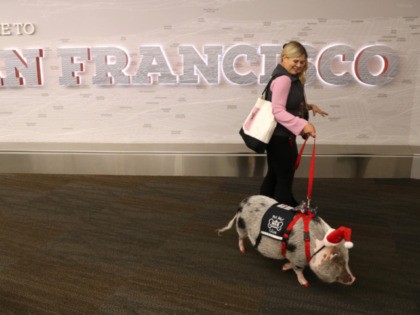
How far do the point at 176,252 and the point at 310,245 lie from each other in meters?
1.02

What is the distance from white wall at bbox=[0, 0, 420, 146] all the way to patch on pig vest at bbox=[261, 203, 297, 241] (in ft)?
6.93

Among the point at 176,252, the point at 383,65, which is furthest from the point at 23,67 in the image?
the point at 383,65

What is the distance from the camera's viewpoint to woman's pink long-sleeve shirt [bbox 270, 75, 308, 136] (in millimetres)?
2461

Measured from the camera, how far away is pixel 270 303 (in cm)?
221

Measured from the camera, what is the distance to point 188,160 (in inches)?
173

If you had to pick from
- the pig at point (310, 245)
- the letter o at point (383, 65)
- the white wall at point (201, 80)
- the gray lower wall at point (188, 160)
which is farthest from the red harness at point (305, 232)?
the letter o at point (383, 65)

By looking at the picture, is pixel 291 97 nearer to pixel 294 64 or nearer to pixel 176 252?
pixel 294 64

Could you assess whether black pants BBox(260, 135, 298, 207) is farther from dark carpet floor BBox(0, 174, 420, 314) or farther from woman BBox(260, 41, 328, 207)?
dark carpet floor BBox(0, 174, 420, 314)

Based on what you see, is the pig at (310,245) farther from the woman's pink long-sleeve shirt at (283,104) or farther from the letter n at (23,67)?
the letter n at (23,67)

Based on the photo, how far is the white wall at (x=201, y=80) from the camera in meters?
4.03

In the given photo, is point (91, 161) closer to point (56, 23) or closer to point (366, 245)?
point (56, 23)

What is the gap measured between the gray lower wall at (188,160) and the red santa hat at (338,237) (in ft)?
7.52

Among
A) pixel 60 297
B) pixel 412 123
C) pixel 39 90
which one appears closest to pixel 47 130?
pixel 39 90

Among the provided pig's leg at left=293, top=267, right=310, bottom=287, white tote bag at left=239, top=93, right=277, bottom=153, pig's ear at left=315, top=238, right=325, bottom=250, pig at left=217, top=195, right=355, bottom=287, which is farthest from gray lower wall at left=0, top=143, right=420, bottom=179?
pig's ear at left=315, top=238, right=325, bottom=250
